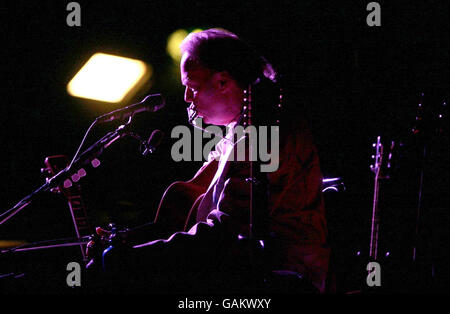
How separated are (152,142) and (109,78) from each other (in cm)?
210

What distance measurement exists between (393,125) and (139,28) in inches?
106

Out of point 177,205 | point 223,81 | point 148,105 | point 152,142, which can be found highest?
point 223,81

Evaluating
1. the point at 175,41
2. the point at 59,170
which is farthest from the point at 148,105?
the point at 175,41

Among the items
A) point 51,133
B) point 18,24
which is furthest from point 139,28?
point 51,133

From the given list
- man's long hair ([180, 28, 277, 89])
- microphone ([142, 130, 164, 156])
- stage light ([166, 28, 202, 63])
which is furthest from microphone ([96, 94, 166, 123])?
stage light ([166, 28, 202, 63])

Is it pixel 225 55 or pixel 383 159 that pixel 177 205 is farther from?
pixel 383 159

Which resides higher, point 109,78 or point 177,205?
point 109,78

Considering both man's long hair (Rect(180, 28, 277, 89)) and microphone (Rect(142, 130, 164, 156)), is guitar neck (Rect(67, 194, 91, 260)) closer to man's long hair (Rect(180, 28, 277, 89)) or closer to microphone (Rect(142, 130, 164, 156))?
microphone (Rect(142, 130, 164, 156))

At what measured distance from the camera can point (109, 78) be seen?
156 inches

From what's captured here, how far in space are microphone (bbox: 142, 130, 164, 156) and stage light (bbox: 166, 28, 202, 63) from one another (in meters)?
1.61

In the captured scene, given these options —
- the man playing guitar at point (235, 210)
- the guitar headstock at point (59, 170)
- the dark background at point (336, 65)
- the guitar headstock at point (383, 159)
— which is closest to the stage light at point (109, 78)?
the dark background at point (336, 65)

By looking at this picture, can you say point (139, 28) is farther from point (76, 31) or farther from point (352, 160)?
point (352, 160)

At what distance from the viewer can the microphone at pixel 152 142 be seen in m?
2.14

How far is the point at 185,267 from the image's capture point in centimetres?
131
